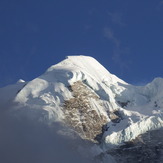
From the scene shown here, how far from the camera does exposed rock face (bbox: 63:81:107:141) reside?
12706 centimetres

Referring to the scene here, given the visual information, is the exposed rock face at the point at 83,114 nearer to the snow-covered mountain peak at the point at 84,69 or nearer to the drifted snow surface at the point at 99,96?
the drifted snow surface at the point at 99,96

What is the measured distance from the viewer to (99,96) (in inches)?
5413

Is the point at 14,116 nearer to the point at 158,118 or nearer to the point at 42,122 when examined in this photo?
the point at 42,122

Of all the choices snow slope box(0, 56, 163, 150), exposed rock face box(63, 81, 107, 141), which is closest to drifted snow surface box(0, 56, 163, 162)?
snow slope box(0, 56, 163, 150)

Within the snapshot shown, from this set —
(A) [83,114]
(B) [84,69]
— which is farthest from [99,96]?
(B) [84,69]

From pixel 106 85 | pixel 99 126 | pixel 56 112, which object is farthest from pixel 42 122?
pixel 106 85

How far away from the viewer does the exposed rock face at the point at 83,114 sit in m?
127

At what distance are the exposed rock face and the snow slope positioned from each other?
425 mm

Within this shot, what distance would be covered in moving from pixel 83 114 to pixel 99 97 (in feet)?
24.5

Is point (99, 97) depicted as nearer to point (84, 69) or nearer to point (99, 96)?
Result: point (99, 96)

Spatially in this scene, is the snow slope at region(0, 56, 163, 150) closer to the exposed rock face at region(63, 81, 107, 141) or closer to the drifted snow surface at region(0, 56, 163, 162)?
the drifted snow surface at region(0, 56, 163, 162)

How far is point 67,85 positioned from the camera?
5320 inches

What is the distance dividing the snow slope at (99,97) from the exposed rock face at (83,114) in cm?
43

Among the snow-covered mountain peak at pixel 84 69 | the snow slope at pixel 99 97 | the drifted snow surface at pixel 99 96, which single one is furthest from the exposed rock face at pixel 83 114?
the snow-covered mountain peak at pixel 84 69
